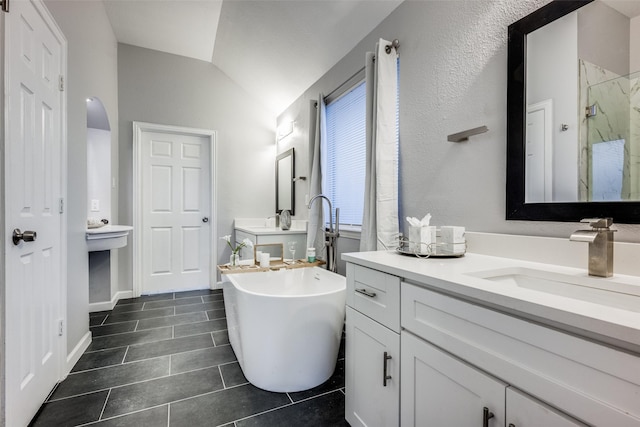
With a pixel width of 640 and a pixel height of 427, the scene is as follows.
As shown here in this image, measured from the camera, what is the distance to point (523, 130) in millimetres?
1216

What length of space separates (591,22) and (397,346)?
53.7 inches

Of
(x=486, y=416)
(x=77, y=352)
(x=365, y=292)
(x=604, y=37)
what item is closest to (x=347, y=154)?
(x=365, y=292)

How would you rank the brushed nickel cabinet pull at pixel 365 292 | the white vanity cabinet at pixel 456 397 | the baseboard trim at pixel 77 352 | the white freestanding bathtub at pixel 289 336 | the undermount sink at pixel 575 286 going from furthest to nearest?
the baseboard trim at pixel 77 352
the white freestanding bathtub at pixel 289 336
the brushed nickel cabinet pull at pixel 365 292
the undermount sink at pixel 575 286
the white vanity cabinet at pixel 456 397

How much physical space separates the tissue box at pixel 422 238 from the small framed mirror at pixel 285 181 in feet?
7.84

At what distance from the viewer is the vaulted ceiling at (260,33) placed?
2264mm

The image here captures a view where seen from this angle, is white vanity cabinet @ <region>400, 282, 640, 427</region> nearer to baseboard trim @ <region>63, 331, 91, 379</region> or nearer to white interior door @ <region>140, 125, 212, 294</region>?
baseboard trim @ <region>63, 331, 91, 379</region>

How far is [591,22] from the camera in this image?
3.41ft

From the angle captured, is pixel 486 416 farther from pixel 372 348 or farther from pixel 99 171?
pixel 99 171

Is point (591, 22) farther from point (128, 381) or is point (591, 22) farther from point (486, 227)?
point (128, 381)

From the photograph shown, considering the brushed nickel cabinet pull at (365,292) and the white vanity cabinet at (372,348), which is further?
the brushed nickel cabinet pull at (365,292)

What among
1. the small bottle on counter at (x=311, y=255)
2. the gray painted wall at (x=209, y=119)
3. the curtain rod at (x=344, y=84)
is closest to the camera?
the curtain rod at (x=344, y=84)

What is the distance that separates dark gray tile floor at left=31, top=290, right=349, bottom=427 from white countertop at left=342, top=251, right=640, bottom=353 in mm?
938

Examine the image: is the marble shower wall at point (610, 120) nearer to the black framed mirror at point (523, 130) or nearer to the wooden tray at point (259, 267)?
the black framed mirror at point (523, 130)

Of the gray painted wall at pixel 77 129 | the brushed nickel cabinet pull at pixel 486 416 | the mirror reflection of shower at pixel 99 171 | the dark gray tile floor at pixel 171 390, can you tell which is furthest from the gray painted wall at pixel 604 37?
the mirror reflection of shower at pixel 99 171
